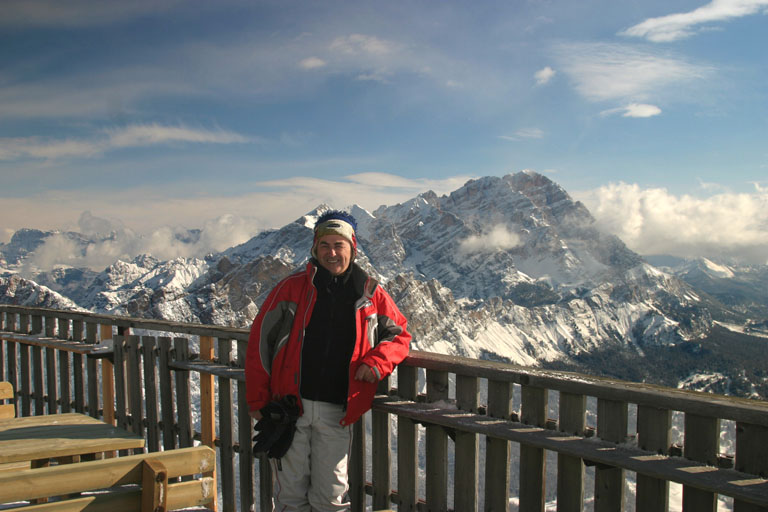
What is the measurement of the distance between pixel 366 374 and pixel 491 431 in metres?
0.94

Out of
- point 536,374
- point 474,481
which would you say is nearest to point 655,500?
point 536,374

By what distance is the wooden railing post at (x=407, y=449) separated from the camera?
4.36m

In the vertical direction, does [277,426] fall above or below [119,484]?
below

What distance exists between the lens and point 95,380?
23.5 feet

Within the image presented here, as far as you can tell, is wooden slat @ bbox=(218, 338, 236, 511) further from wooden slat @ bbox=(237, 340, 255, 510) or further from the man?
the man

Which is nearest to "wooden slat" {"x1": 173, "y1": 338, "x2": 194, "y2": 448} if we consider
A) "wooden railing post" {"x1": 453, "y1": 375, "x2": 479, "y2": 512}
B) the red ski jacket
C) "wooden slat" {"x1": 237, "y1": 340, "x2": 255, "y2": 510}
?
"wooden slat" {"x1": 237, "y1": 340, "x2": 255, "y2": 510}

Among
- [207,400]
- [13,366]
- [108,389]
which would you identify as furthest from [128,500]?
[13,366]

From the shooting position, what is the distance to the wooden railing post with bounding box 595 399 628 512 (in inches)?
132

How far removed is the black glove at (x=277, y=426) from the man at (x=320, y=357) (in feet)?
0.24

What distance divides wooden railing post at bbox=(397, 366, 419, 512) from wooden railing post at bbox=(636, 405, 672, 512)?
1.65 m

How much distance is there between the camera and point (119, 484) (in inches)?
106

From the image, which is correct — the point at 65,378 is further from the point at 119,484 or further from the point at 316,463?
the point at 119,484

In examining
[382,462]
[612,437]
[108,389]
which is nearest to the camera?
[612,437]

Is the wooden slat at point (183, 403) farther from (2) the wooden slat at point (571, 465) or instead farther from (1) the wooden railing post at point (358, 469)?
(2) the wooden slat at point (571, 465)
